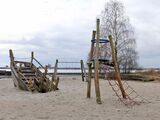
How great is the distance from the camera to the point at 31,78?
84.9ft

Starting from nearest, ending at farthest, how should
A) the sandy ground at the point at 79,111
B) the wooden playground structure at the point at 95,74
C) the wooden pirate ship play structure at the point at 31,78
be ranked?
the sandy ground at the point at 79,111 < the wooden playground structure at the point at 95,74 < the wooden pirate ship play structure at the point at 31,78

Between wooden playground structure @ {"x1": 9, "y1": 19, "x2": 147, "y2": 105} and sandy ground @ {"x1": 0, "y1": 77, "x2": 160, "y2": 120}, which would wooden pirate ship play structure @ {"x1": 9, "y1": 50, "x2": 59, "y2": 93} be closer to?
wooden playground structure @ {"x1": 9, "y1": 19, "x2": 147, "y2": 105}

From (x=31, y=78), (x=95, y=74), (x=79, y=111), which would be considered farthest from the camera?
(x=31, y=78)

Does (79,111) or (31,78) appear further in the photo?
(31,78)

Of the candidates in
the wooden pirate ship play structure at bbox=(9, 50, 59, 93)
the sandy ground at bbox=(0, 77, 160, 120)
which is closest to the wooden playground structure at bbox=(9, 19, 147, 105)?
the wooden pirate ship play structure at bbox=(9, 50, 59, 93)

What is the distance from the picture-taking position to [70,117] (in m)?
12.9

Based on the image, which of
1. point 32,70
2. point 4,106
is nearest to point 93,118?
point 4,106

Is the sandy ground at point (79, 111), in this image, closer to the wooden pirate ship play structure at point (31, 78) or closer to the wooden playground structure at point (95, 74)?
the wooden playground structure at point (95, 74)

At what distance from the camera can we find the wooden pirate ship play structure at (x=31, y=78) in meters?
24.0

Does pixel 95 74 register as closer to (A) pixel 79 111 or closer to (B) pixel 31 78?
(A) pixel 79 111

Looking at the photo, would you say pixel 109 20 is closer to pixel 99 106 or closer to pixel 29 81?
pixel 29 81

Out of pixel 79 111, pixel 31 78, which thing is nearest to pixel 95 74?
pixel 79 111

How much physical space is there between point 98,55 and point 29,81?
827 cm

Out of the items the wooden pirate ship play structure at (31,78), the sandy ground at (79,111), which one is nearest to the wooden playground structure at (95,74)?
the wooden pirate ship play structure at (31,78)
